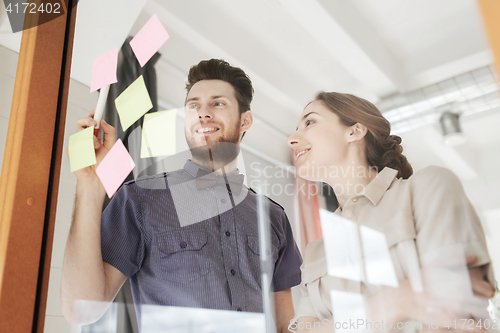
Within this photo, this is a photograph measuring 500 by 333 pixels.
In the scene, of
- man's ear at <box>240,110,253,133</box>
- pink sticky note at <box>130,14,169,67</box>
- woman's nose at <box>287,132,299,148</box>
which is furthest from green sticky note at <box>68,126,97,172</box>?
woman's nose at <box>287,132,299,148</box>

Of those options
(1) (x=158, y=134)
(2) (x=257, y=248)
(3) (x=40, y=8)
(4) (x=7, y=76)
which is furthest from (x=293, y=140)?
(4) (x=7, y=76)

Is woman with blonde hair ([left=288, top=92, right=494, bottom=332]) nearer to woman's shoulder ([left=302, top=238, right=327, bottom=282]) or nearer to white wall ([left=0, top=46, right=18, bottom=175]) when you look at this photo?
woman's shoulder ([left=302, top=238, right=327, bottom=282])

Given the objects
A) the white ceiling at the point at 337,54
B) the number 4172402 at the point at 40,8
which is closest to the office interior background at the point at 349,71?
the white ceiling at the point at 337,54

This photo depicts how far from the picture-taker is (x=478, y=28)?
0.56 metres

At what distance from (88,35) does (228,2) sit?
520 mm

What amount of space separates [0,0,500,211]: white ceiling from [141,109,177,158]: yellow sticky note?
Result: 0.13ft

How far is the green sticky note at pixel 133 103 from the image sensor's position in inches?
41.1

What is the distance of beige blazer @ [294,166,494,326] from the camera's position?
1.71 feet

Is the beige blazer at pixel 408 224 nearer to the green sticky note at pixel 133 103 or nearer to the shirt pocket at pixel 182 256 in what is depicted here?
the shirt pocket at pixel 182 256

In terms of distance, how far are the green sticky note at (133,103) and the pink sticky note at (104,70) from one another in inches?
2.7

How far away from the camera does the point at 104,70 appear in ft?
3.77

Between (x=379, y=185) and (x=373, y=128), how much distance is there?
0.09 meters

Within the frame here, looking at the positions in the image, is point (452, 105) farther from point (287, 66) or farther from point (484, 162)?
point (287, 66)

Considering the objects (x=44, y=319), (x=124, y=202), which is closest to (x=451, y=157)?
(x=124, y=202)
